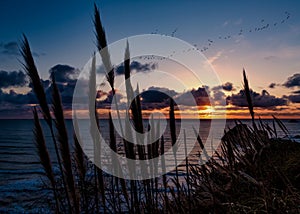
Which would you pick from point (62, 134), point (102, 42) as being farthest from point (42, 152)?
point (102, 42)

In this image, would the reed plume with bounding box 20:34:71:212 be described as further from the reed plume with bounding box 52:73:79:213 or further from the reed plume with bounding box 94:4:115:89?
the reed plume with bounding box 94:4:115:89

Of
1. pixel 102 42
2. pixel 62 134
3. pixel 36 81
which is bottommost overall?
pixel 62 134

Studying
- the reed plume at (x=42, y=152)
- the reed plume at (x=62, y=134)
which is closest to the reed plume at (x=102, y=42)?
the reed plume at (x=62, y=134)

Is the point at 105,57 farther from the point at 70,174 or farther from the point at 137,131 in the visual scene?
the point at 70,174

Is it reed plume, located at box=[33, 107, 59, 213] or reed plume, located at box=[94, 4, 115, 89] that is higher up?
reed plume, located at box=[94, 4, 115, 89]

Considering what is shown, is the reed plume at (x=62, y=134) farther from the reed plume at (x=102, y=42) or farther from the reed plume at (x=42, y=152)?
the reed plume at (x=102, y=42)

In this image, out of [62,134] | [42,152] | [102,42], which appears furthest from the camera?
[102,42]

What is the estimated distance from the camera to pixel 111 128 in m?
2.95

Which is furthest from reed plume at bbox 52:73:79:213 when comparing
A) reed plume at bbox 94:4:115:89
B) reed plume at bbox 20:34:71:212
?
reed plume at bbox 94:4:115:89

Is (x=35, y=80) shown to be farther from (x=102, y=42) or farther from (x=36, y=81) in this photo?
(x=102, y=42)

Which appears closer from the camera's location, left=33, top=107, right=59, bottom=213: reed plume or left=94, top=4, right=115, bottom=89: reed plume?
left=33, top=107, right=59, bottom=213: reed plume

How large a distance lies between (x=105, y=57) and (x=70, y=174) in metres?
1.06

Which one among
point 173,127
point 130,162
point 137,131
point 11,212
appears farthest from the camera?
point 11,212

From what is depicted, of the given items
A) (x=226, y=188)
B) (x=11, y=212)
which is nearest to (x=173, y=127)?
(x=226, y=188)
